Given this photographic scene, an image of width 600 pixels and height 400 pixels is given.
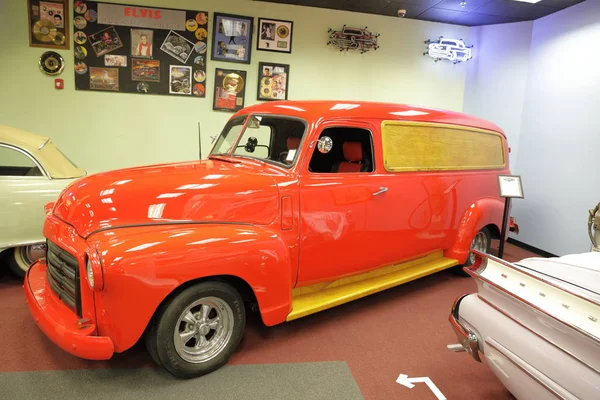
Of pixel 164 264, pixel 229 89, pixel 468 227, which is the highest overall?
pixel 229 89

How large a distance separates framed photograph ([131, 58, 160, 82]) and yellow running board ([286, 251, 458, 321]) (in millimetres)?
3920

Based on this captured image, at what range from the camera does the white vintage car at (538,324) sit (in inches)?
61.3

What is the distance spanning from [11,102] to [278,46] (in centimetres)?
361

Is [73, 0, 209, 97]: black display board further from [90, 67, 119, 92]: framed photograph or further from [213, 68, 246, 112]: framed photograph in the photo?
[213, 68, 246, 112]: framed photograph

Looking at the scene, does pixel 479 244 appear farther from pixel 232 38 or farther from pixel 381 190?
pixel 232 38

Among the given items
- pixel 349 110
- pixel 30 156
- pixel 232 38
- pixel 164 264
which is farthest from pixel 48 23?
pixel 164 264

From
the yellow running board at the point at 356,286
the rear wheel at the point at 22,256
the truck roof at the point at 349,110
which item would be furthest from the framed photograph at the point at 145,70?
the yellow running board at the point at 356,286

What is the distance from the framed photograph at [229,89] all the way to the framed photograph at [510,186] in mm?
3600

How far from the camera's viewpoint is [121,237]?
2068 millimetres

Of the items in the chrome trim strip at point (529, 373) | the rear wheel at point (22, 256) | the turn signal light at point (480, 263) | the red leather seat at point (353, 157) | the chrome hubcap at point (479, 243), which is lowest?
the rear wheel at point (22, 256)

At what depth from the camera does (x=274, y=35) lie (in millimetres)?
5523

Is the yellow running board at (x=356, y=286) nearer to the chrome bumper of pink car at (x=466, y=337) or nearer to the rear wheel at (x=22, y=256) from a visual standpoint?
the chrome bumper of pink car at (x=466, y=337)

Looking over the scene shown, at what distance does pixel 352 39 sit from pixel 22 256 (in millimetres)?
4921

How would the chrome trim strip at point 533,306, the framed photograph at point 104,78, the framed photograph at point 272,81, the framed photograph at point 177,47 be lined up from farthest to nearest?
the framed photograph at point 272,81
the framed photograph at point 177,47
the framed photograph at point 104,78
the chrome trim strip at point 533,306
